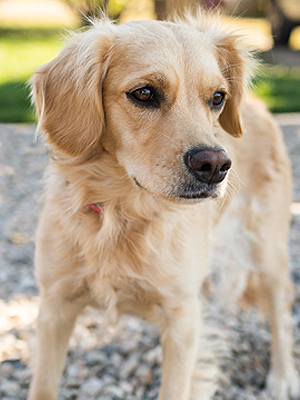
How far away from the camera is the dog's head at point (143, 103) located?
1.80 m

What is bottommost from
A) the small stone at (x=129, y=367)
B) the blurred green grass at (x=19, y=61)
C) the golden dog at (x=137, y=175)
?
the blurred green grass at (x=19, y=61)

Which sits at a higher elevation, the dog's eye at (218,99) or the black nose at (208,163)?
the dog's eye at (218,99)

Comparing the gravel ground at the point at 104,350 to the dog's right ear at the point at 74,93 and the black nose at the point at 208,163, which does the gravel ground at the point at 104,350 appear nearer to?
the dog's right ear at the point at 74,93

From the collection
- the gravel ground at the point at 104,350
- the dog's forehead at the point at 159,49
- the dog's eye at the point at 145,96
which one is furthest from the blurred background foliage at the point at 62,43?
the gravel ground at the point at 104,350

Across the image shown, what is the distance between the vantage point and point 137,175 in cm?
192

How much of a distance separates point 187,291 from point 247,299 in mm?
1289

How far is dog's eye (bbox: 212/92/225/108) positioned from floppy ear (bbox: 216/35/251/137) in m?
0.26

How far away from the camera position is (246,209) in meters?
2.93

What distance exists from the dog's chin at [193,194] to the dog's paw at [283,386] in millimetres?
1527

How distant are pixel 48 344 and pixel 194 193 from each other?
1.06 meters

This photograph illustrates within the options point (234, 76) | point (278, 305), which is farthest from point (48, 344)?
point (234, 76)

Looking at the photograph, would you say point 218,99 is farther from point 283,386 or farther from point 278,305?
point 283,386

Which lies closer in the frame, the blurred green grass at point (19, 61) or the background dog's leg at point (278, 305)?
the background dog's leg at point (278, 305)

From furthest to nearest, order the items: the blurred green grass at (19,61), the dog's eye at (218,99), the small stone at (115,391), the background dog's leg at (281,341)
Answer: the blurred green grass at (19,61)
the background dog's leg at (281,341)
the small stone at (115,391)
the dog's eye at (218,99)
